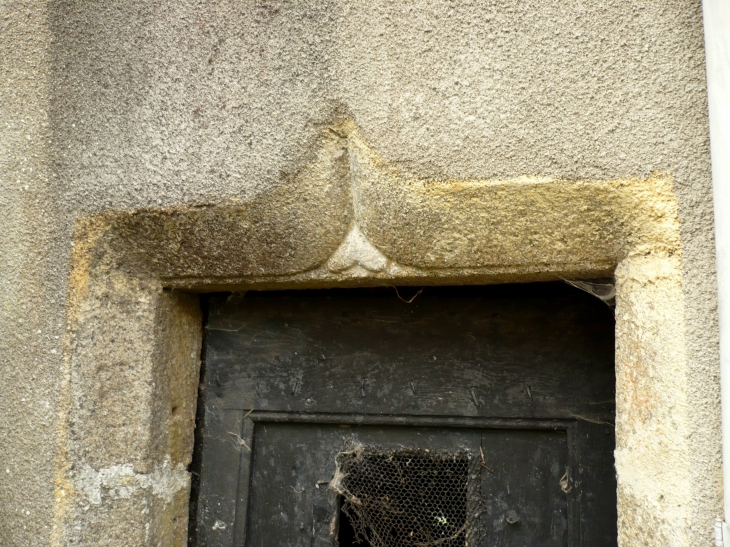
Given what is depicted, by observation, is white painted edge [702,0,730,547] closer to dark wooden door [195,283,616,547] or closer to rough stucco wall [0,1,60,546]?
dark wooden door [195,283,616,547]

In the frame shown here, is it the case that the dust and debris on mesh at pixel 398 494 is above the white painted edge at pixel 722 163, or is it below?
below

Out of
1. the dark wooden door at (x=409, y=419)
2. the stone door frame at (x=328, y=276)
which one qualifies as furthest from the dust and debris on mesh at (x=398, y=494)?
the stone door frame at (x=328, y=276)

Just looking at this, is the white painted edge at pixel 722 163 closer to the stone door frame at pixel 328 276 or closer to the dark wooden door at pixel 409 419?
the stone door frame at pixel 328 276

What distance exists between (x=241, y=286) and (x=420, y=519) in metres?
0.51

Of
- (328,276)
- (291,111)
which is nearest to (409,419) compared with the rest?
(328,276)

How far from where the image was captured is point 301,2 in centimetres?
92

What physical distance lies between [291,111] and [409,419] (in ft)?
1.79

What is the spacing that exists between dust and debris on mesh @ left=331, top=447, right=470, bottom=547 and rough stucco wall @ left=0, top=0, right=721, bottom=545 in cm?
46

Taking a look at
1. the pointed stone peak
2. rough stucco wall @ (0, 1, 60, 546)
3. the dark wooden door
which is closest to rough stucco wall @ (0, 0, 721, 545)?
rough stucco wall @ (0, 1, 60, 546)

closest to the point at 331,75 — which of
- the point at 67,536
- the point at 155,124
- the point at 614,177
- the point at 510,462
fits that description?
the point at 155,124

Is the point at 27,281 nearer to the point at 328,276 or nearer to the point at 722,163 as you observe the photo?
the point at 328,276

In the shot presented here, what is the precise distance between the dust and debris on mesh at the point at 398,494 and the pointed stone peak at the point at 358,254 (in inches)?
14.2

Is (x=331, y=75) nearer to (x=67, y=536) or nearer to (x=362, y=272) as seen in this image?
(x=362, y=272)

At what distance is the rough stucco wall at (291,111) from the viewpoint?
31.0 inches
